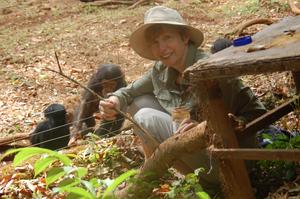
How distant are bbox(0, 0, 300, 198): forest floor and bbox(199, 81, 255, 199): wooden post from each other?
2.72 m

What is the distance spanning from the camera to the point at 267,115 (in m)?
2.98

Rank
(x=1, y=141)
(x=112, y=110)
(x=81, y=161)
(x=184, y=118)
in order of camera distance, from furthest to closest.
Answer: (x=1, y=141), (x=81, y=161), (x=112, y=110), (x=184, y=118)

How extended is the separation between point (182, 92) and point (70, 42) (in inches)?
294

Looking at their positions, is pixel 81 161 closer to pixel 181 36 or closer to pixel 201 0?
pixel 181 36

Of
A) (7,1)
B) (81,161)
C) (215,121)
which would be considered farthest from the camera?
(7,1)

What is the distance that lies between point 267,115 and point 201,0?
10.1 m

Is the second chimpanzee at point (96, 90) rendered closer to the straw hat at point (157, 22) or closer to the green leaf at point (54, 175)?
the straw hat at point (157, 22)

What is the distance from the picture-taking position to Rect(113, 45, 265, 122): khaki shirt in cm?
297

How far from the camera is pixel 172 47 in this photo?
122 inches

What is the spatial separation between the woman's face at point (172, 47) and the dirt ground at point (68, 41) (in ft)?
8.15

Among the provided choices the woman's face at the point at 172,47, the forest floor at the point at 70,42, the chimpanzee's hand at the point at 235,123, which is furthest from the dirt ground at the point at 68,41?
the chimpanzee's hand at the point at 235,123

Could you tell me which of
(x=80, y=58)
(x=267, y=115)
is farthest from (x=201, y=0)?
(x=267, y=115)

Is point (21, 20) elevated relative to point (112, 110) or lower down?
lower down

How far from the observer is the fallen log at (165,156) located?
95.9 inches
